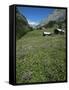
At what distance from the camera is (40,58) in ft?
9.42

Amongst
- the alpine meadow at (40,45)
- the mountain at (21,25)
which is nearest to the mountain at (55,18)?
the alpine meadow at (40,45)

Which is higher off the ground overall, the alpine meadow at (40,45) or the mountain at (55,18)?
the mountain at (55,18)

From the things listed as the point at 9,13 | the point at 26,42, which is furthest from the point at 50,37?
the point at 9,13

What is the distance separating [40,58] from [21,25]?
33cm

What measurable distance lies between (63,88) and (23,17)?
684 mm

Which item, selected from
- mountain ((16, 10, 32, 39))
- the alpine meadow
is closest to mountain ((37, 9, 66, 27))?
the alpine meadow

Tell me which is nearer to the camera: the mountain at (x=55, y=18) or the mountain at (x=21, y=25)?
the mountain at (x=21, y=25)

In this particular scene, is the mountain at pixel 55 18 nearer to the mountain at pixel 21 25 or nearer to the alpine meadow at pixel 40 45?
the alpine meadow at pixel 40 45

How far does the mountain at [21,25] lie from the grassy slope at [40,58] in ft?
0.12

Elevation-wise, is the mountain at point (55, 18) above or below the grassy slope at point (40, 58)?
above

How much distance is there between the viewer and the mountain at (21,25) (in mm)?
2770

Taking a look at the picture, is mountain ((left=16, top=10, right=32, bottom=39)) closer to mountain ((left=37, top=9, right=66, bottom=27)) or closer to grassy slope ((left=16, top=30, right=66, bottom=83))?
grassy slope ((left=16, top=30, right=66, bottom=83))

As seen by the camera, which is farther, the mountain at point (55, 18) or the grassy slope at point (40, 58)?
the mountain at point (55, 18)
